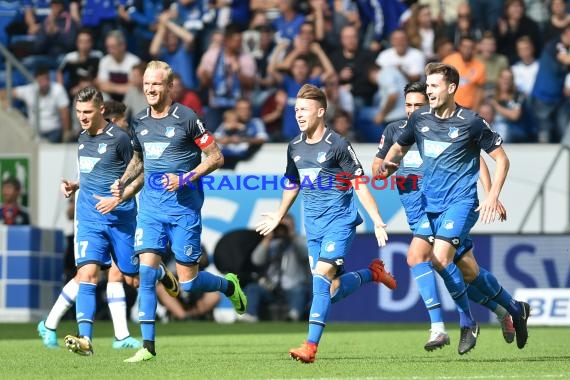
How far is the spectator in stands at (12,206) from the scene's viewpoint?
1982 cm

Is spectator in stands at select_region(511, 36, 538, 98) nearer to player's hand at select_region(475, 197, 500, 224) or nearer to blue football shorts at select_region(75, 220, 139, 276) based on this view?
blue football shorts at select_region(75, 220, 139, 276)

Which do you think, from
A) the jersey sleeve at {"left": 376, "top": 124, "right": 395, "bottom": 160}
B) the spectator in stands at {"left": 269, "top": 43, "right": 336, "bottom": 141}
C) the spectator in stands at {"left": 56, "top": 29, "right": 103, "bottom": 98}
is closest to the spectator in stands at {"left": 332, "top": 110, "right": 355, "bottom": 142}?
the spectator in stands at {"left": 269, "top": 43, "right": 336, "bottom": 141}

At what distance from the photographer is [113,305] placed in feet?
40.9

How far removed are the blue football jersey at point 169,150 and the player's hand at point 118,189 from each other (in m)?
0.28

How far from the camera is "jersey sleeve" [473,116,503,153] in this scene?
10359mm

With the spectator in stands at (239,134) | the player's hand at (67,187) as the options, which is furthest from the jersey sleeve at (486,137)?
the spectator in stands at (239,134)

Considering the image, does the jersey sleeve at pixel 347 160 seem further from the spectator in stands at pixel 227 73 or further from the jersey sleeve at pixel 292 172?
the spectator in stands at pixel 227 73

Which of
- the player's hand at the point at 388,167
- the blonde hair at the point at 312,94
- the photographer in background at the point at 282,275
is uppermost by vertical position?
the blonde hair at the point at 312,94

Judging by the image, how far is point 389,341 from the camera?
13758mm

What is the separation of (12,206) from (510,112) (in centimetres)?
741

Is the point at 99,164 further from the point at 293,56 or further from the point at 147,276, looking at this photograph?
the point at 293,56

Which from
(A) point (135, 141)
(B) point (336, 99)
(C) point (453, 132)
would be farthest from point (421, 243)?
(B) point (336, 99)

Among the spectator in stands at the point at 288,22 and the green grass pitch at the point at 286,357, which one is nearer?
the green grass pitch at the point at 286,357

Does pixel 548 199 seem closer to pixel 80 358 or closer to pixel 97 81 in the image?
pixel 97 81
